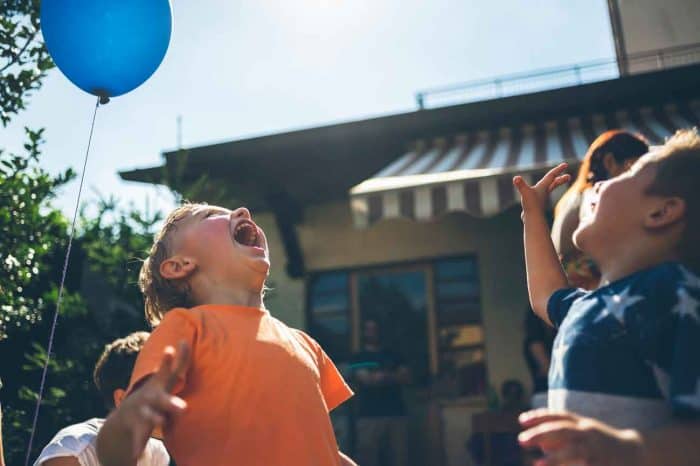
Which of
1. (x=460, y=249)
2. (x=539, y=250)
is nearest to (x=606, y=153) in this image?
(x=539, y=250)

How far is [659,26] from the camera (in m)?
9.40

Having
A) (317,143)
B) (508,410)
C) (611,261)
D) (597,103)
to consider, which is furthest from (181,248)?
(597,103)

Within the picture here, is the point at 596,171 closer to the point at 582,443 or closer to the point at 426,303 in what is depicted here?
the point at 582,443

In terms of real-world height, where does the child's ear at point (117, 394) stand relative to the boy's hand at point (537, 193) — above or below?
below

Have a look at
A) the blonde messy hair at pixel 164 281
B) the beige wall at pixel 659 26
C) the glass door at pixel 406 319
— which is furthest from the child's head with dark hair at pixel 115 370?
the beige wall at pixel 659 26

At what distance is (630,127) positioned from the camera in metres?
6.65

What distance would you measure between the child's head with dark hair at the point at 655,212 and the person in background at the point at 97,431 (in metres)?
1.37

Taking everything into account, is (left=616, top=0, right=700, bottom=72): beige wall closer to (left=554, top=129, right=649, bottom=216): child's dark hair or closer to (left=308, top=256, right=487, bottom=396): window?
(left=308, top=256, right=487, bottom=396): window

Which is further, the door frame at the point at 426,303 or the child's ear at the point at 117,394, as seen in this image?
the door frame at the point at 426,303

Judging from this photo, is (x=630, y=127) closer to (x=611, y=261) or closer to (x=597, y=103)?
(x=597, y=103)

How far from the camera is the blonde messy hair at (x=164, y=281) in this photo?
2049mm

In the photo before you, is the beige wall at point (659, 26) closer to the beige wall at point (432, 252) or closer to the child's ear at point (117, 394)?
the beige wall at point (432, 252)

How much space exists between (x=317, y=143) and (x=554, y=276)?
5.85m

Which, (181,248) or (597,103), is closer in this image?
(181,248)
